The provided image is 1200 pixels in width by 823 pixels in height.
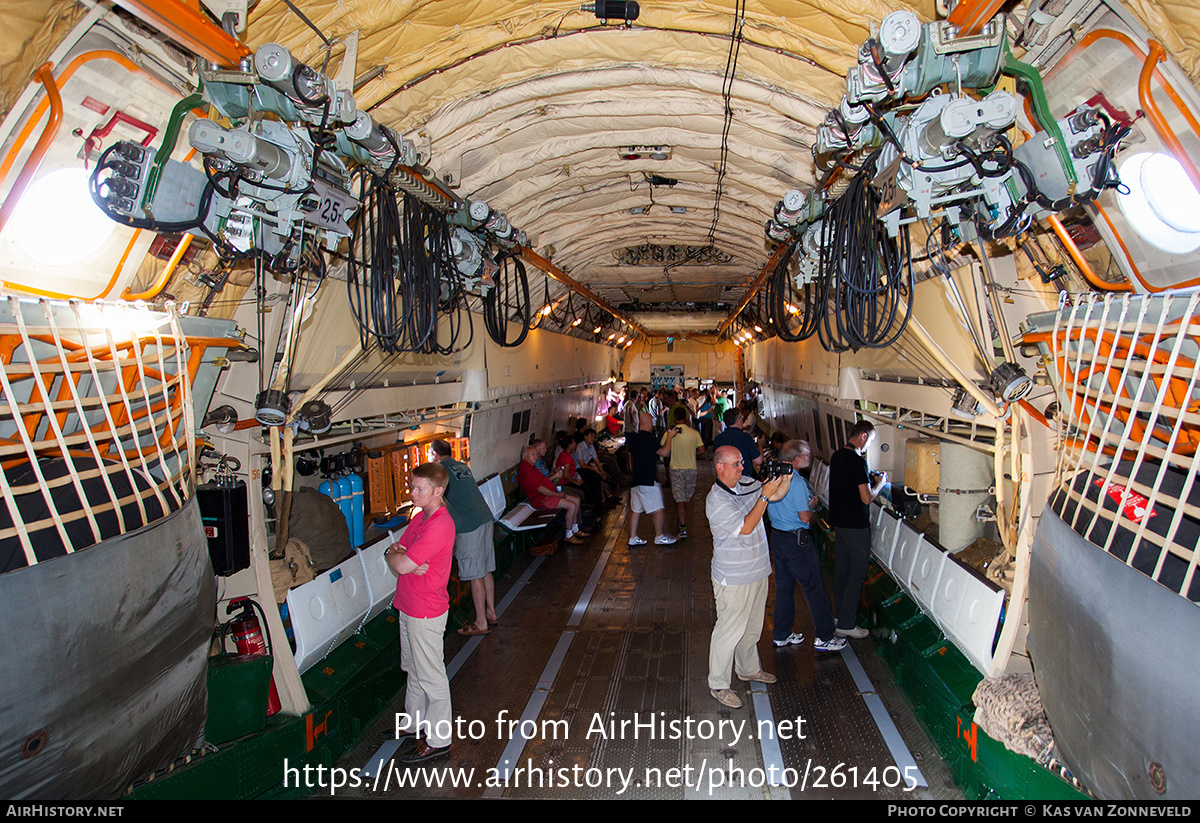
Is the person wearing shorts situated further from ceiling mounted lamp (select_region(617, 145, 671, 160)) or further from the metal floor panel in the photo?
ceiling mounted lamp (select_region(617, 145, 671, 160))

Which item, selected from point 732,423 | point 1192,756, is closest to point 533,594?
point 732,423

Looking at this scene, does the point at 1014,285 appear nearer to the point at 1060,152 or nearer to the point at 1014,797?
the point at 1060,152

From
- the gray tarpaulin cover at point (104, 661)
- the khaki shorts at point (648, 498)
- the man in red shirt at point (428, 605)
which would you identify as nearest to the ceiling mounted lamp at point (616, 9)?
the man in red shirt at point (428, 605)

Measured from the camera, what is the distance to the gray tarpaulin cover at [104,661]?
2.25 metres

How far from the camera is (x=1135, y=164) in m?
3.15

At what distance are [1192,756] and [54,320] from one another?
416 centimetres

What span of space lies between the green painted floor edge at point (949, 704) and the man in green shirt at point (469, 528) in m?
3.64

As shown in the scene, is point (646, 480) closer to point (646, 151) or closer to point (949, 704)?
point (646, 151)

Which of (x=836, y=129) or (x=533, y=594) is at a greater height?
(x=836, y=129)

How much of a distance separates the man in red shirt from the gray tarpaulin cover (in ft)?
3.95

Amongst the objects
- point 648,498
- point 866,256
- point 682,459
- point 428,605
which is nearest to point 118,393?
point 428,605

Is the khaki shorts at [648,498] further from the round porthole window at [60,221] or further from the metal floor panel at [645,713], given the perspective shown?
the round porthole window at [60,221]

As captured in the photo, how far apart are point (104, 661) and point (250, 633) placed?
5.89 ft

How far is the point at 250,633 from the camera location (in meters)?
4.29
